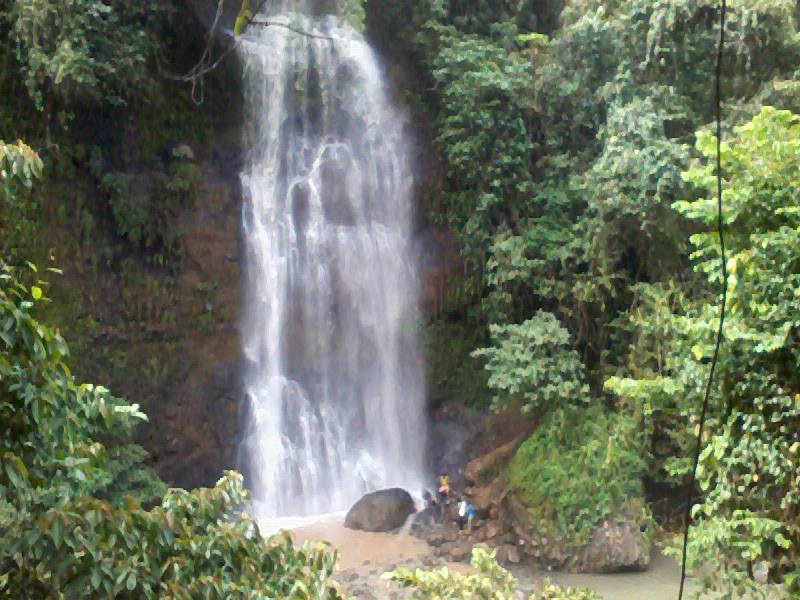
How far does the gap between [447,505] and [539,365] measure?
9.15 feet

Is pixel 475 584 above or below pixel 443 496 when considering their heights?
above

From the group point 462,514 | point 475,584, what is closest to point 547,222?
point 462,514

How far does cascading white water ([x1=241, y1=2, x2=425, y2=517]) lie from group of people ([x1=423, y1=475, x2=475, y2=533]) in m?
1.30

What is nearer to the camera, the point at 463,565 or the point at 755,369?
the point at 755,369

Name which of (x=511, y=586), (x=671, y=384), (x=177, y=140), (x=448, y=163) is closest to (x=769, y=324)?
(x=671, y=384)

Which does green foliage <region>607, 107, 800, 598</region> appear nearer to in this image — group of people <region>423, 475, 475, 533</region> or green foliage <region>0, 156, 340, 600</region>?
group of people <region>423, 475, 475, 533</region>

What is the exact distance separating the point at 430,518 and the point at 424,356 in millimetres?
3307

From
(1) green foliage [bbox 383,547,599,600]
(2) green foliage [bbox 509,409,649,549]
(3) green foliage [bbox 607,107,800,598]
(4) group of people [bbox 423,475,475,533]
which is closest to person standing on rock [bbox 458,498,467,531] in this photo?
(4) group of people [bbox 423,475,475,533]

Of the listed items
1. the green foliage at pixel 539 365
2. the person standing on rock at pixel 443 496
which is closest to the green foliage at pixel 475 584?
the green foliage at pixel 539 365

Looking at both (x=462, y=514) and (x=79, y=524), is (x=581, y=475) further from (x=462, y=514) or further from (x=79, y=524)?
(x=79, y=524)

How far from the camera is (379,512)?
1127cm

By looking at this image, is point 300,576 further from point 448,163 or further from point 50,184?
point 448,163

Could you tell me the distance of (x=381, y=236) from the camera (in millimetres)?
13766

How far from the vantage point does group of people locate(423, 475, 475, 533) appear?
11164mm
